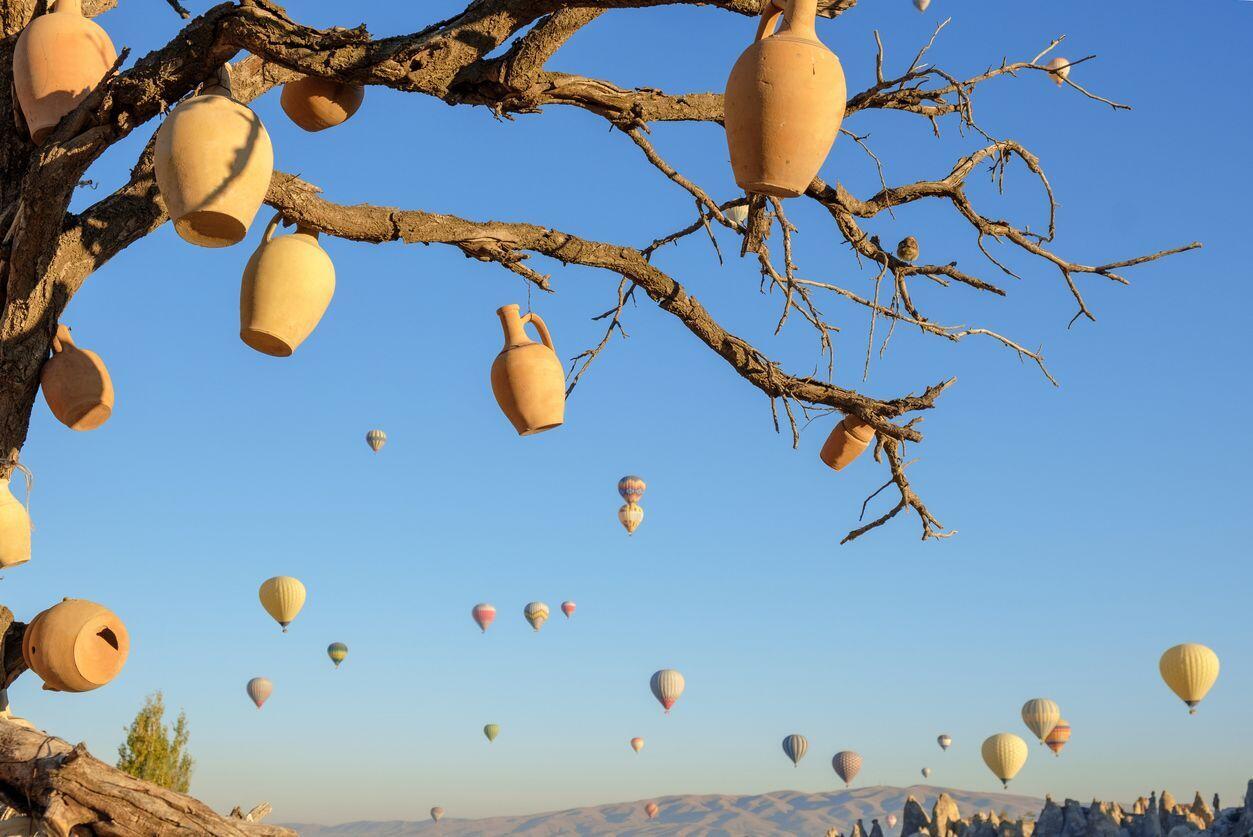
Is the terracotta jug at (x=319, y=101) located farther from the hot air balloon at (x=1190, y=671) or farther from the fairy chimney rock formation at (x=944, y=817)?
the hot air balloon at (x=1190, y=671)

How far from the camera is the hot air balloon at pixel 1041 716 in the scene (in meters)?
31.2

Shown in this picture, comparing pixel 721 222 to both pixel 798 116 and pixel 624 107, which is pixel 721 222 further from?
pixel 798 116

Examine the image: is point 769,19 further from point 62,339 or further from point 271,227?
point 62,339

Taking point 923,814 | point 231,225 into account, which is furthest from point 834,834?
point 231,225

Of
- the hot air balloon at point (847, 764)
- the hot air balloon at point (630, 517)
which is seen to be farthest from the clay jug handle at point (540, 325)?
the hot air balloon at point (847, 764)

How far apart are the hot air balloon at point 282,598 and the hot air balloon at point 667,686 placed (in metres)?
16.2

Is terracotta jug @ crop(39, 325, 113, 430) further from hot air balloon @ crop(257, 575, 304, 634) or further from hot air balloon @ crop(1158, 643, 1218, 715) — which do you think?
hot air balloon @ crop(1158, 643, 1218, 715)

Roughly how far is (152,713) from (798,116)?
2039cm

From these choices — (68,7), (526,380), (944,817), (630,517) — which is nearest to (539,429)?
(526,380)

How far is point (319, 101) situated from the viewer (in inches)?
133

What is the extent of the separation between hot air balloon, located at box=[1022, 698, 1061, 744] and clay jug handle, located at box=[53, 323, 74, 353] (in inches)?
1206

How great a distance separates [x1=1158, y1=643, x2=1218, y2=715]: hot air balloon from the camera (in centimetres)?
2439

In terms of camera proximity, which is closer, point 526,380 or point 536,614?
point 526,380

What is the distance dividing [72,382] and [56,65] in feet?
2.89
